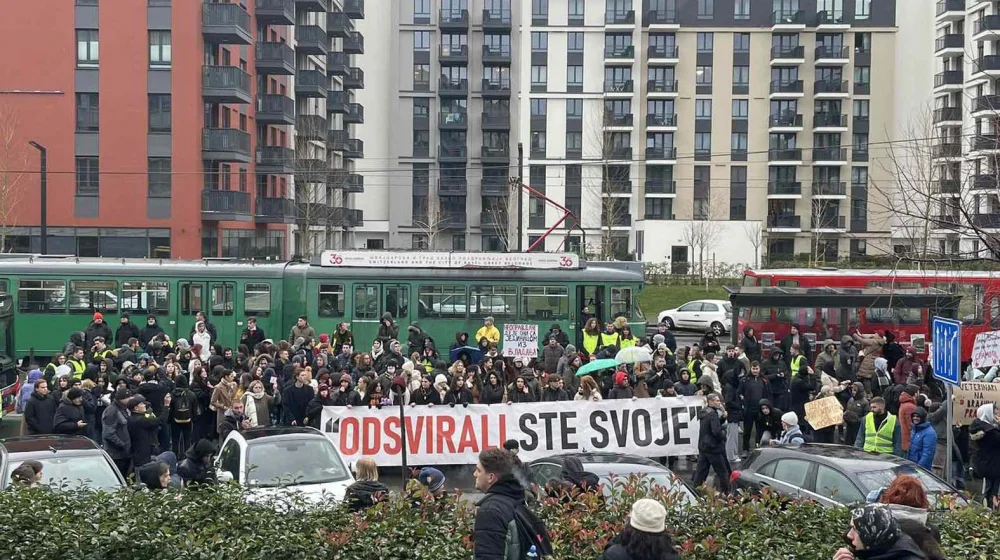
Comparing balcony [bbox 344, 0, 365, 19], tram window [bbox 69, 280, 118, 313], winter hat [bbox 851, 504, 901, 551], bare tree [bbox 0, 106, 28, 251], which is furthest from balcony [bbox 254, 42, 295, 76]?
winter hat [bbox 851, 504, 901, 551]

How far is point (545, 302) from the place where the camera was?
2911 centimetres

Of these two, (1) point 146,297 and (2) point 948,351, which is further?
(1) point 146,297

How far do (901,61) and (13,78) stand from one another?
194ft

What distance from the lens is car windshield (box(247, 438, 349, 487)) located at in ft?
40.5

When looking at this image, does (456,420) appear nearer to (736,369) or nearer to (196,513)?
(736,369)

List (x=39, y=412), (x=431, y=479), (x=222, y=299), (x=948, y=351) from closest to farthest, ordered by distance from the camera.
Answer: (x=431, y=479)
(x=948, y=351)
(x=39, y=412)
(x=222, y=299)

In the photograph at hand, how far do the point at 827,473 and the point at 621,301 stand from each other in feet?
55.5

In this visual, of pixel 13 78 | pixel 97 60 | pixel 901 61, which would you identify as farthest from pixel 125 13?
pixel 901 61

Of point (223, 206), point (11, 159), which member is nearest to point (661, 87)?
point (223, 206)

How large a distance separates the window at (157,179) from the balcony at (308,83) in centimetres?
1652

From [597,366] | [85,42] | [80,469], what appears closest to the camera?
[80,469]

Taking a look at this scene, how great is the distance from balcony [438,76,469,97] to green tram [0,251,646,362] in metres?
54.7

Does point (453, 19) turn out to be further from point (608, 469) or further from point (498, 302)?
point (608, 469)

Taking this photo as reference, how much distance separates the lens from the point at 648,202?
255ft
